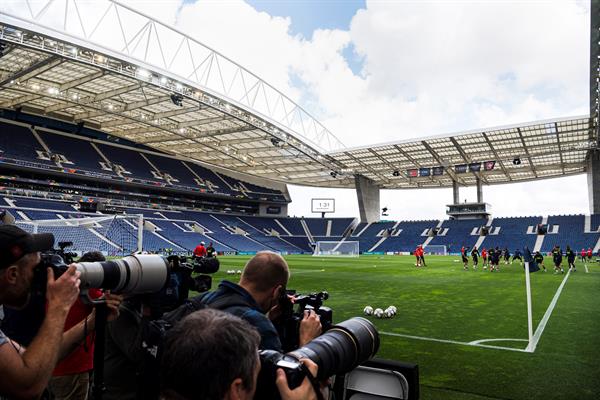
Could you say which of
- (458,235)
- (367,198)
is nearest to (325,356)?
(458,235)

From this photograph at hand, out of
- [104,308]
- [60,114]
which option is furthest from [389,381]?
[60,114]

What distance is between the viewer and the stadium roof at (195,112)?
77.9 feet

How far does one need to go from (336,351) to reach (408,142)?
129 feet

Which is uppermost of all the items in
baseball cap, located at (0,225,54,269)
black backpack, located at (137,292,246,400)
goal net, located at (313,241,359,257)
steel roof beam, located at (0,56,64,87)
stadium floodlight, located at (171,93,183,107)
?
steel roof beam, located at (0,56,64,87)

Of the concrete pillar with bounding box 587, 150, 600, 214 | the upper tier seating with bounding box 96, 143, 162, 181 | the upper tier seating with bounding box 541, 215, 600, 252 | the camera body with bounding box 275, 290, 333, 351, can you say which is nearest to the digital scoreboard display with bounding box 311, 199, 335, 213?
the upper tier seating with bounding box 96, 143, 162, 181

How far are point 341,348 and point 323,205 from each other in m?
64.6

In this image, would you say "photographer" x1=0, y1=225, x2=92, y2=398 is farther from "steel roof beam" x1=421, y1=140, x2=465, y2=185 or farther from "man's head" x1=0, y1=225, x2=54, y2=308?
"steel roof beam" x1=421, y1=140, x2=465, y2=185

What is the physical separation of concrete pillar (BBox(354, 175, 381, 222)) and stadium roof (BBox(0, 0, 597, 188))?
169cm

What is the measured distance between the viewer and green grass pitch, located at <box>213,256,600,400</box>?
15.6ft

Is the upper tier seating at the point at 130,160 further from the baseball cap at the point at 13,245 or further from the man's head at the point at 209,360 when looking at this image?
the man's head at the point at 209,360

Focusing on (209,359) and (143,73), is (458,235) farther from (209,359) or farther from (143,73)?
(209,359)

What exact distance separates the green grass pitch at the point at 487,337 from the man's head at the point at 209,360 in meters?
3.81

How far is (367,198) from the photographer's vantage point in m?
58.6

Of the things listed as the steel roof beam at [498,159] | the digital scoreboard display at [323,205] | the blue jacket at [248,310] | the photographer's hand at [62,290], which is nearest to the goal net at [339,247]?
the digital scoreboard display at [323,205]
